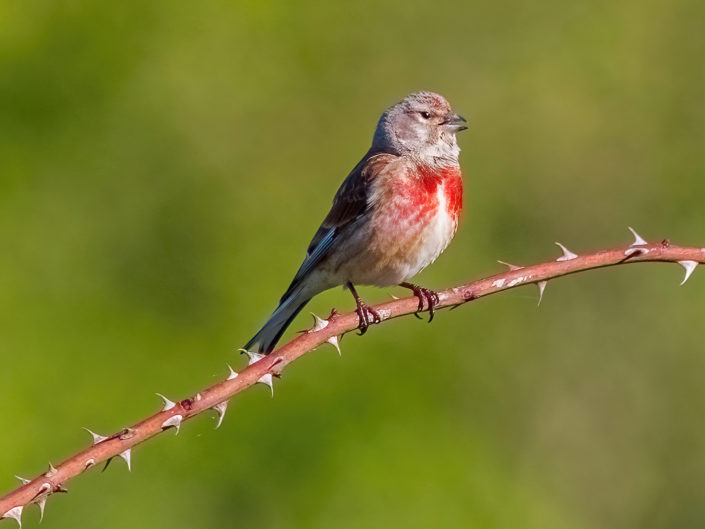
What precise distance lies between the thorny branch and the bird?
4.87 ft

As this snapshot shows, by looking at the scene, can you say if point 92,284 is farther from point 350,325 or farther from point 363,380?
point 350,325

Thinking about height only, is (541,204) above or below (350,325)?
above

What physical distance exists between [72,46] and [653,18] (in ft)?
17.8

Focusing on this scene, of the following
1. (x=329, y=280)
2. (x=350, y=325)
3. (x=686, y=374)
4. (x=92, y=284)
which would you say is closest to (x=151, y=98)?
(x=92, y=284)

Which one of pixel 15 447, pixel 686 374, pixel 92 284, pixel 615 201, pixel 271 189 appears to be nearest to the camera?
pixel 15 447

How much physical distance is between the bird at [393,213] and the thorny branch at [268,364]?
148 cm

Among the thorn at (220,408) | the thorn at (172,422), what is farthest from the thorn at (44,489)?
the thorn at (220,408)

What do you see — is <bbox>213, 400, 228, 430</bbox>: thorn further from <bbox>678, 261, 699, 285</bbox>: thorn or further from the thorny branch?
<bbox>678, 261, 699, 285</bbox>: thorn

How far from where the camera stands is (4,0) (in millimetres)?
8539

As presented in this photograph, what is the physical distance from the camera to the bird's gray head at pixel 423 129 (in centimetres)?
557

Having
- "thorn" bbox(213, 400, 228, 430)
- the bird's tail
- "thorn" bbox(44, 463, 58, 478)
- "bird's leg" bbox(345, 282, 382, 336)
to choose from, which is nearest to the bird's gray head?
the bird's tail

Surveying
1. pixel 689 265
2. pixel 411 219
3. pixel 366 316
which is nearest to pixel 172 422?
pixel 689 265

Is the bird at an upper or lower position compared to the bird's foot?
upper

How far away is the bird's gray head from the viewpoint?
5570mm
